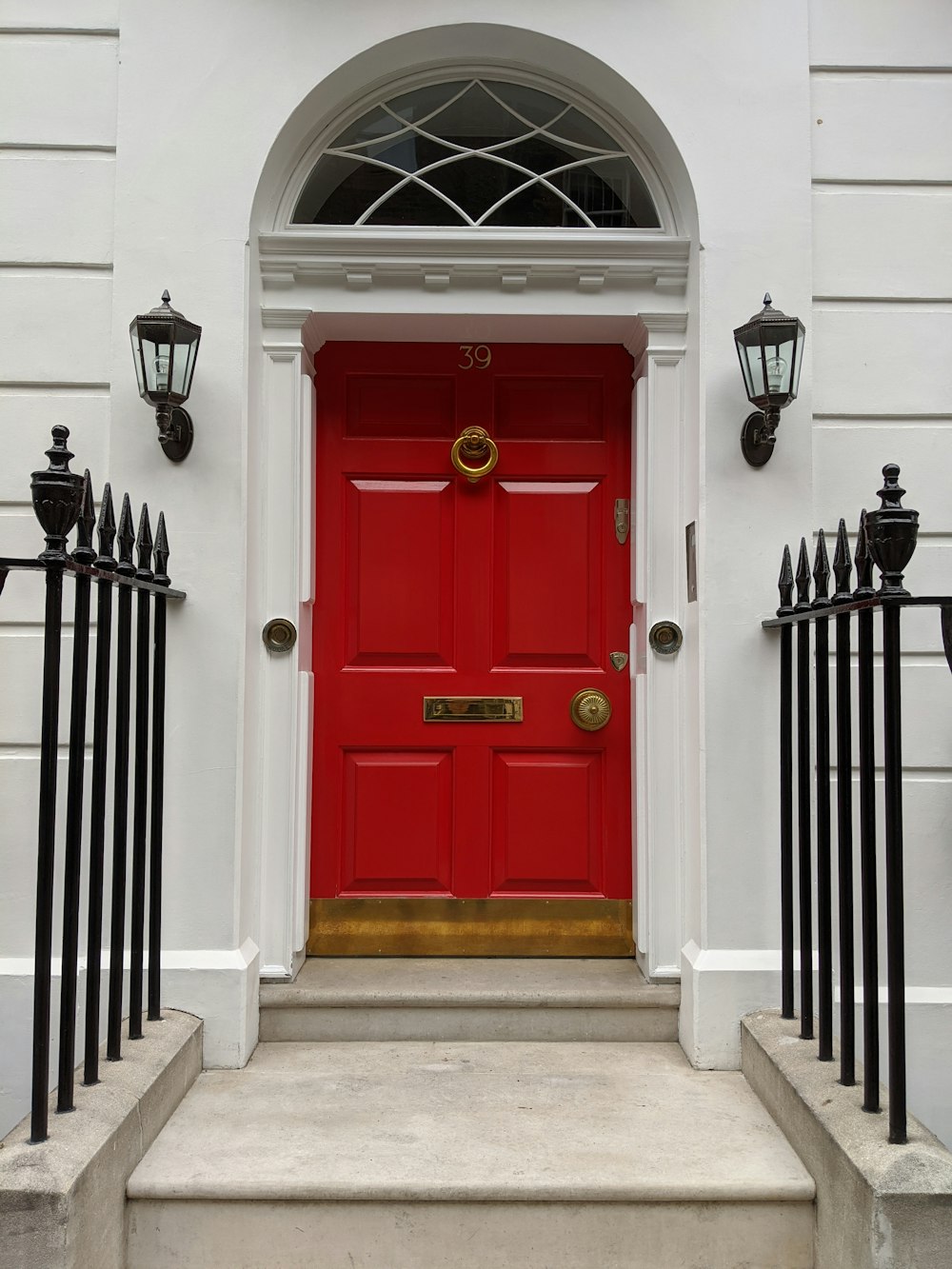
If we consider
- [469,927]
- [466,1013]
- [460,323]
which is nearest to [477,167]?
[460,323]

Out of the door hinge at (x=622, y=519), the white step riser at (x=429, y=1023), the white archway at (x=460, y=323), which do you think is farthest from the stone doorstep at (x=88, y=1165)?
the door hinge at (x=622, y=519)

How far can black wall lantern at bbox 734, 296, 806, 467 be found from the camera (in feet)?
10.9

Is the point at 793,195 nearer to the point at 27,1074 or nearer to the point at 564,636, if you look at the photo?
the point at 564,636

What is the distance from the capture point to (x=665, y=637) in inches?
145

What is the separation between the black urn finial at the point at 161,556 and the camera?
3115 mm

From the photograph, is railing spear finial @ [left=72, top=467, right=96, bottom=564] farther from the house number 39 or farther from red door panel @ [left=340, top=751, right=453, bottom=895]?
the house number 39

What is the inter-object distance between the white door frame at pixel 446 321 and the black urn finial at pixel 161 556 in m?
0.43

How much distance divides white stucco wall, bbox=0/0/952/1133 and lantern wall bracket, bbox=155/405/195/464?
1.8 inches

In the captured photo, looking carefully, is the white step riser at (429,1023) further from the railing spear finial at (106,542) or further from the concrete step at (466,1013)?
the railing spear finial at (106,542)

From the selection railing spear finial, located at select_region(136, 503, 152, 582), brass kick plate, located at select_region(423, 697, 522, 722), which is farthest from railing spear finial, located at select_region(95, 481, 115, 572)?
brass kick plate, located at select_region(423, 697, 522, 722)

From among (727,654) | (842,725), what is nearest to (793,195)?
(727,654)

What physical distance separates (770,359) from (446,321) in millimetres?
1210

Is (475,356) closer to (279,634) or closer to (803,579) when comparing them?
(279,634)

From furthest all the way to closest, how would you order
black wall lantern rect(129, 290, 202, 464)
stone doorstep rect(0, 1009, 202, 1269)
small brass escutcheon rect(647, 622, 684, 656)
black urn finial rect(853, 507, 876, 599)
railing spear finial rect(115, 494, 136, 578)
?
small brass escutcheon rect(647, 622, 684, 656) → black wall lantern rect(129, 290, 202, 464) → railing spear finial rect(115, 494, 136, 578) → black urn finial rect(853, 507, 876, 599) → stone doorstep rect(0, 1009, 202, 1269)
